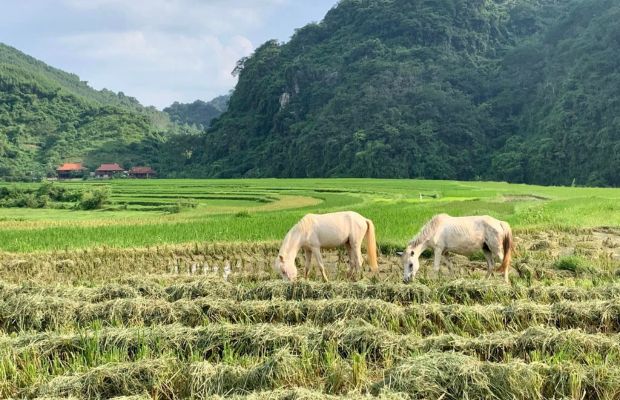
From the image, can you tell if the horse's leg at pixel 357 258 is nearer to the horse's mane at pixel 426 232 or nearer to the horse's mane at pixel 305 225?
the horse's mane at pixel 305 225

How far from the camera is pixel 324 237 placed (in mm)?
10055

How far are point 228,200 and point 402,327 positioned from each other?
77.5 feet

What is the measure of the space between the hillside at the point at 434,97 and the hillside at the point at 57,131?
12.6 m

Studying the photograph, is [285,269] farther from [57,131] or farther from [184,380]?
[57,131]

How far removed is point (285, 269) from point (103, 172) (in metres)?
68.2

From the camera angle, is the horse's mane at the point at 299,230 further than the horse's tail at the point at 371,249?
No

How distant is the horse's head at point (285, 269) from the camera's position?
8974 mm

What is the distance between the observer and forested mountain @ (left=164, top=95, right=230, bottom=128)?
158625 mm

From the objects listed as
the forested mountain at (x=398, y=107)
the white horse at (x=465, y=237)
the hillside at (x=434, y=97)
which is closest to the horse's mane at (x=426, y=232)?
the white horse at (x=465, y=237)

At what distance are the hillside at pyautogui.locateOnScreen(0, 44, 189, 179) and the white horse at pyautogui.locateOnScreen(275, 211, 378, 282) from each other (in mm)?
64805

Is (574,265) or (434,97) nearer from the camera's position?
(574,265)

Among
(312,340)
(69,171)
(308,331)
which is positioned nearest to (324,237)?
(308,331)

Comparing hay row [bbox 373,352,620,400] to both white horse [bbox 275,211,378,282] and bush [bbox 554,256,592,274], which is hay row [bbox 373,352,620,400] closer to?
white horse [bbox 275,211,378,282]

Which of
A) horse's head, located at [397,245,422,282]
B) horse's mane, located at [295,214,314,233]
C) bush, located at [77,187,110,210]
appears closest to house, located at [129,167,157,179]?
bush, located at [77,187,110,210]
